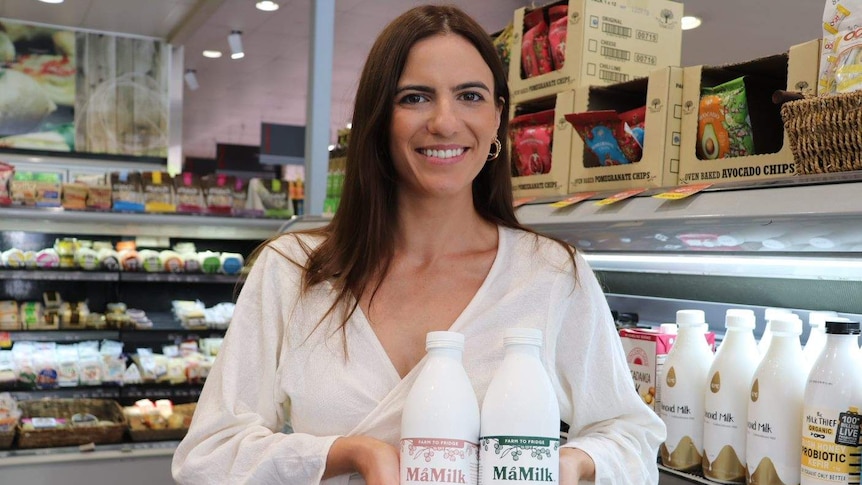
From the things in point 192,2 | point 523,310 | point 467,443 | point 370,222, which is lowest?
point 467,443

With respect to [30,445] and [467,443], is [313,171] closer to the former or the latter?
[30,445]

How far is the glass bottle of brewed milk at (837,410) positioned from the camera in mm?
1566

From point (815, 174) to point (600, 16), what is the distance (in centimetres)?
113

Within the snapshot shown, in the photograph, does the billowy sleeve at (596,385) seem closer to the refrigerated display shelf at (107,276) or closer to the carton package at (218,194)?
the refrigerated display shelf at (107,276)

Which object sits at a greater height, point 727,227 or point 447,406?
point 727,227

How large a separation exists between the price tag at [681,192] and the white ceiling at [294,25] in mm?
3080

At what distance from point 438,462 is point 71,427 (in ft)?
10.2

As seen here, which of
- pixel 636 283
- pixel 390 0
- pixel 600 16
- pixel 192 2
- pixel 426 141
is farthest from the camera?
pixel 390 0

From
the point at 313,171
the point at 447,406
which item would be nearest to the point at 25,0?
the point at 313,171

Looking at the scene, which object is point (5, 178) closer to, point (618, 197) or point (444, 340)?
point (618, 197)

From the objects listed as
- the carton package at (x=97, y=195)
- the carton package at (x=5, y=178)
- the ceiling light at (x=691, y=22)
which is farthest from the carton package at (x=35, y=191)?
the ceiling light at (x=691, y=22)

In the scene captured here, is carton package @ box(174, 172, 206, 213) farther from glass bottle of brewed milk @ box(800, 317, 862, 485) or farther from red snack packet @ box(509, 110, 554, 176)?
glass bottle of brewed milk @ box(800, 317, 862, 485)

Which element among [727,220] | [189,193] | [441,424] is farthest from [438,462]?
[189,193]

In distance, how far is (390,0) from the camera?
23.1 feet
